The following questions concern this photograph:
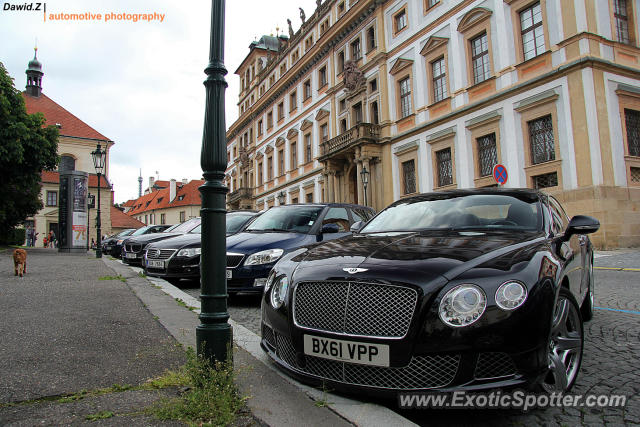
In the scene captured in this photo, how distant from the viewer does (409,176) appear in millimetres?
24938

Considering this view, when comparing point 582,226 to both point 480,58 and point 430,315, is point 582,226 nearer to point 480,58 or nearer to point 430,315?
point 430,315

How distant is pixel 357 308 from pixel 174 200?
80811 mm

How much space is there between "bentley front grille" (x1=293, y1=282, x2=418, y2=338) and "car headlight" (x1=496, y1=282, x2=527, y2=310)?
43cm

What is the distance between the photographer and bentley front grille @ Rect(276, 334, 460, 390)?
2236mm

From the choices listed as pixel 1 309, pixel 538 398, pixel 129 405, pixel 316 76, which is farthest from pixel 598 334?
pixel 316 76

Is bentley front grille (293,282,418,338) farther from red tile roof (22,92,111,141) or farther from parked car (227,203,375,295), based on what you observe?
red tile roof (22,92,111,141)

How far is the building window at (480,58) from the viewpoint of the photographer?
2008 centimetres

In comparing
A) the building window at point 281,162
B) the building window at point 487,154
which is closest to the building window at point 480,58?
the building window at point 487,154

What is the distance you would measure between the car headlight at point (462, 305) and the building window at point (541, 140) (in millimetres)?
16972

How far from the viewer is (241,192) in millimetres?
48250

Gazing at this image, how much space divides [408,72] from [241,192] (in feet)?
91.8

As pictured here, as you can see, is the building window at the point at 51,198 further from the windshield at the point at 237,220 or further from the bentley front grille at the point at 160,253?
the bentley front grille at the point at 160,253

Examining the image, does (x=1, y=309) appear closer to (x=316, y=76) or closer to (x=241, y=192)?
(x=316, y=76)

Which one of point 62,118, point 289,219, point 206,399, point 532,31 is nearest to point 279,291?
point 206,399
